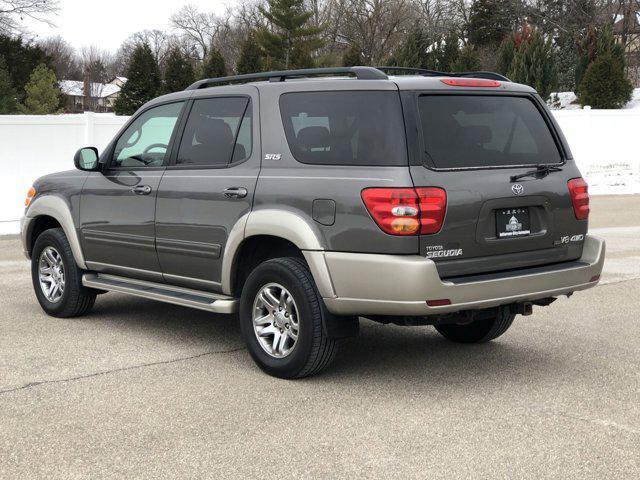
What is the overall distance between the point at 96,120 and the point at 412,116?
1262cm


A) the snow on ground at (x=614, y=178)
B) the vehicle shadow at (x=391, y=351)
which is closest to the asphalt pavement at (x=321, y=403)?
the vehicle shadow at (x=391, y=351)

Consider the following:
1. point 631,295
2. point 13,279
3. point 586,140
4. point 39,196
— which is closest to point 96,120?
point 13,279

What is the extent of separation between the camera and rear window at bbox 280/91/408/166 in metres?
5.37

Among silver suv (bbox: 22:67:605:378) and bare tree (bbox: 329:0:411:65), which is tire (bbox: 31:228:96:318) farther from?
bare tree (bbox: 329:0:411:65)

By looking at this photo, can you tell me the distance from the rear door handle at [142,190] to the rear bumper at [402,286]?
1803 millimetres

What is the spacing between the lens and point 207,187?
629 cm

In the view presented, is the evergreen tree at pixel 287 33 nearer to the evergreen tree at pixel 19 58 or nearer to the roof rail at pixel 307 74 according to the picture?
the evergreen tree at pixel 19 58

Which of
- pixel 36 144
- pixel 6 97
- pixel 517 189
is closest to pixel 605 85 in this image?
pixel 36 144

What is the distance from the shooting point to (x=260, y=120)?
20.0ft

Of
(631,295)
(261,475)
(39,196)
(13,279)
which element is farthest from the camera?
(13,279)

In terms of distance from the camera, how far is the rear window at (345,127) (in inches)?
211

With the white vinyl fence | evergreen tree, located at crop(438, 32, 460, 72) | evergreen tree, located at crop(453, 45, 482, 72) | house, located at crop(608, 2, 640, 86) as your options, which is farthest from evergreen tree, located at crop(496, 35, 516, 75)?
the white vinyl fence

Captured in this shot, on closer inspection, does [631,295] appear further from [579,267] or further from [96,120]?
[96,120]

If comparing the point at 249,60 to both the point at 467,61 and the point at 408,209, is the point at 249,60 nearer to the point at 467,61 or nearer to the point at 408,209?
the point at 467,61
